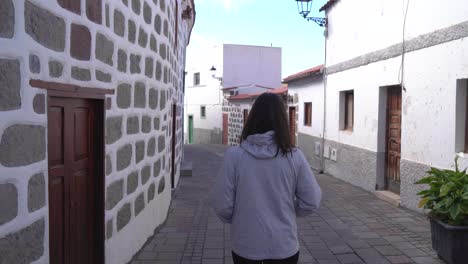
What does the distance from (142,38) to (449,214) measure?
3240 millimetres

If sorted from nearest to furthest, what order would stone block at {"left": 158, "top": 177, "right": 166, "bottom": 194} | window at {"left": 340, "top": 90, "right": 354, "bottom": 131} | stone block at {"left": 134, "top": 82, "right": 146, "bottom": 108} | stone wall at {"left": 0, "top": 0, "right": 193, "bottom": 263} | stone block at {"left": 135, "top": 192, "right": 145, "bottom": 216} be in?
stone wall at {"left": 0, "top": 0, "right": 193, "bottom": 263}
stone block at {"left": 134, "top": 82, "right": 146, "bottom": 108}
stone block at {"left": 135, "top": 192, "right": 145, "bottom": 216}
stone block at {"left": 158, "top": 177, "right": 166, "bottom": 194}
window at {"left": 340, "top": 90, "right": 354, "bottom": 131}

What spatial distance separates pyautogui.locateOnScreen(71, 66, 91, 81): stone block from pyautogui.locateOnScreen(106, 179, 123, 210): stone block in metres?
0.93

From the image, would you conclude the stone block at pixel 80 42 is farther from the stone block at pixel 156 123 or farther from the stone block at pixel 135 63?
the stone block at pixel 156 123

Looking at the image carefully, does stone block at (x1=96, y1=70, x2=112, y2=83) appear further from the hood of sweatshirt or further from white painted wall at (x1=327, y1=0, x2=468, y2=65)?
white painted wall at (x1=327, y1=0, x2=468, y2=65)

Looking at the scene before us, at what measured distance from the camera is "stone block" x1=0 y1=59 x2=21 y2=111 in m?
1.81

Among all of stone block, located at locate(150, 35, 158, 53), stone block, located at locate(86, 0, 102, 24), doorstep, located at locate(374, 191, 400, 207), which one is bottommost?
doorstep, located at locate(374, 191, 400, 207)

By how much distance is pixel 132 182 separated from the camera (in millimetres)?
4086

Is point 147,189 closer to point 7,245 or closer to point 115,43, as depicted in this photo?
point 115,43

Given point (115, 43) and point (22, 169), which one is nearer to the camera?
point (22, 169)

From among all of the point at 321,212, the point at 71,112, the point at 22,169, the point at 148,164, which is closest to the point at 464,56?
the point at 321,212

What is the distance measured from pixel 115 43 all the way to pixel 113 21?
6.4 inches

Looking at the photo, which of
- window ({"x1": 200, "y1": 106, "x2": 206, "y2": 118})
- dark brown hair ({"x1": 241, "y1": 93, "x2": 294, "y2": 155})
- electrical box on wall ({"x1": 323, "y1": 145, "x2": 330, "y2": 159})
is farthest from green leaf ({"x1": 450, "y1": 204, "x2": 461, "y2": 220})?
window ({"x1": 200, "y1": 106, "x2": 206, "y2": 118})

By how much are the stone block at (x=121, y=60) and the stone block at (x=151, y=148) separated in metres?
1.21

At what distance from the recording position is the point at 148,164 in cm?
475
